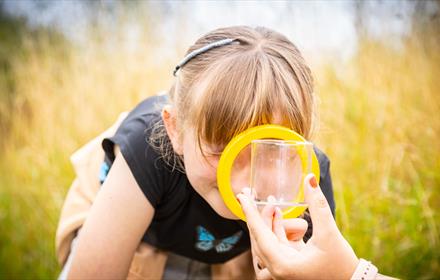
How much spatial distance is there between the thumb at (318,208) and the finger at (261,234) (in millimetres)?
113

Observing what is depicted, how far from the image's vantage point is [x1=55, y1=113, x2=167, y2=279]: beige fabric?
6.46ft

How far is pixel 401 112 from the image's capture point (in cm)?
272

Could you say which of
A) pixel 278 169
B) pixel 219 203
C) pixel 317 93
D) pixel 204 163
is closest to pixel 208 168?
pixel 204 163

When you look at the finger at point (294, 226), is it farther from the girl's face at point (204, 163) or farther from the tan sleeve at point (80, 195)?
the tan sleeve at point (80, 195)

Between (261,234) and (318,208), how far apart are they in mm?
155

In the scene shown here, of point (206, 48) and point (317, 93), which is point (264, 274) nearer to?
point (206, 48)

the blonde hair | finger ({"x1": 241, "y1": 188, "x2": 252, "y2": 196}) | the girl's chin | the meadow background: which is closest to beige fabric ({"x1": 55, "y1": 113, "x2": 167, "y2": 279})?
the girl's chin

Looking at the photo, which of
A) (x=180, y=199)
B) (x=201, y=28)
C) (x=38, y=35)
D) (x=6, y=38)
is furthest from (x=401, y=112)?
(x=6, y=38)

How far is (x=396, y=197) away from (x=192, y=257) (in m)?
1.14

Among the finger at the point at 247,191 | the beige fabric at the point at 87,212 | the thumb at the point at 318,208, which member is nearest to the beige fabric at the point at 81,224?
the beige fabric at the point at 87,212

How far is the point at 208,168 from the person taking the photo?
1.51 m

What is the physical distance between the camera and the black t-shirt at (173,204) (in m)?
1.76

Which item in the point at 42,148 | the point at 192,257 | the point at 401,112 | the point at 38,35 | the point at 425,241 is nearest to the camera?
the point at 192,257

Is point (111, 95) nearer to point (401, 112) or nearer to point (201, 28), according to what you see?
point (201, 28)
